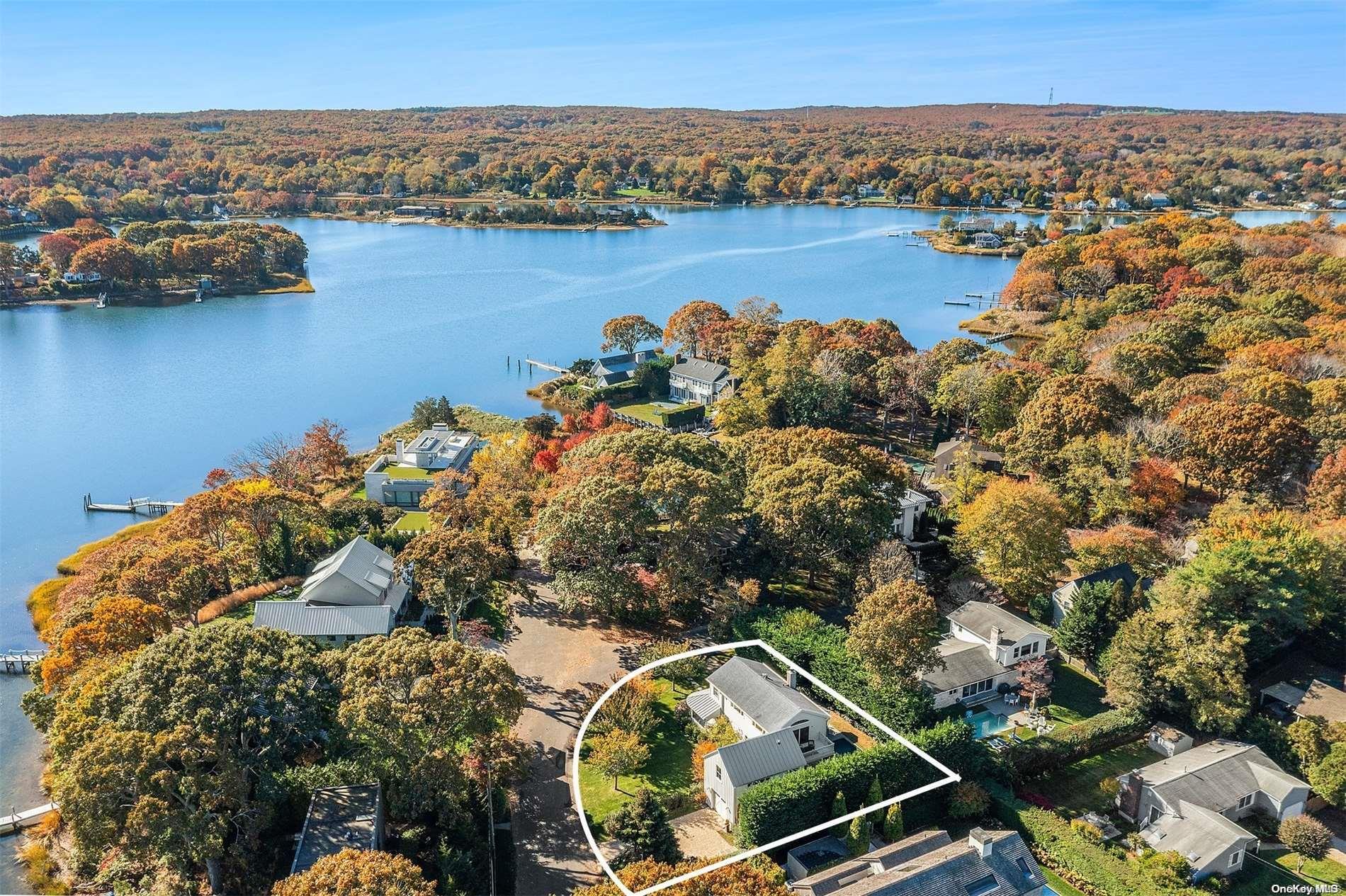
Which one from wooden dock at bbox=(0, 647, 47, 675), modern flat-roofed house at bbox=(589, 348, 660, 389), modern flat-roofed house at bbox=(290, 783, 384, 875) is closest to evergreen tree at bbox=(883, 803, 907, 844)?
modern flat-roofed house at bbox=(290, 783, 384, 875)

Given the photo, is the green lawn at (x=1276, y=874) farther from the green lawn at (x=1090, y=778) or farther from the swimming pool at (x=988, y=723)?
the swimming pool at (x=988, y=723)

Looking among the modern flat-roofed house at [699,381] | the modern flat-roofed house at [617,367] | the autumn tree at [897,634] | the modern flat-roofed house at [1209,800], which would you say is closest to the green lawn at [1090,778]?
the modern flat-roofed house at [1209,800]

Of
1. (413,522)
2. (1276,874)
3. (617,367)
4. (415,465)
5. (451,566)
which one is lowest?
(1276,874)

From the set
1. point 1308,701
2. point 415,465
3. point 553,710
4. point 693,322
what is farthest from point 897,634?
point 693,322

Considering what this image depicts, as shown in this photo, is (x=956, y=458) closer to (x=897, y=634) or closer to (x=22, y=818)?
(x=897, y=634)

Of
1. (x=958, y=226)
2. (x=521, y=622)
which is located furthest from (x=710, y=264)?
(x=521, y=622)

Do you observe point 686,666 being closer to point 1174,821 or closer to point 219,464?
point 1174,821
